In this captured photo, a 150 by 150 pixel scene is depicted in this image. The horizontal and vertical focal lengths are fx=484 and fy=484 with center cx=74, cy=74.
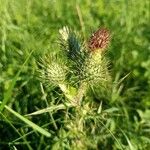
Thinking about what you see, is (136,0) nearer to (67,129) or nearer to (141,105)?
(141,105)

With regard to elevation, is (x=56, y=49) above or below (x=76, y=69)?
above

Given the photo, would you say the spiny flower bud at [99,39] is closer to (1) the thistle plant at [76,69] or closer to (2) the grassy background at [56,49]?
(1) the thistle plant at [76,69]

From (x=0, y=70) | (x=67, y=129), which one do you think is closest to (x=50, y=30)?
(x=0, y=70)

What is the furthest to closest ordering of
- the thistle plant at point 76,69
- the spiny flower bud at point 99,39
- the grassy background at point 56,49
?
1. the grassy background at point 56,49
2. the thistle plant at point 76,69
3. the spiny flower bud at point 99,39

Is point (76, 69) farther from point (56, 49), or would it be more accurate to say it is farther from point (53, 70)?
point (56, 49)

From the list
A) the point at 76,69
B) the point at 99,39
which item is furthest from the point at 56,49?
the point at 99,39

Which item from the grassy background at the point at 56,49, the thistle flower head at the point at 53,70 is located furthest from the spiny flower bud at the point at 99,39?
the grassy background at the point at 56,49
